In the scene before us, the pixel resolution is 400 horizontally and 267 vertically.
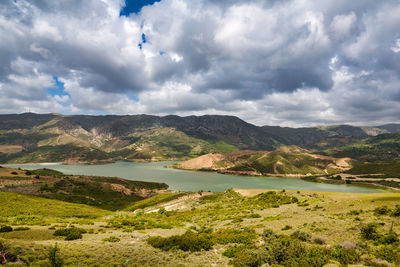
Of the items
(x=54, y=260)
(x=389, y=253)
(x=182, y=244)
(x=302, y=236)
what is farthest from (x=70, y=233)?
(x=389, y=253)

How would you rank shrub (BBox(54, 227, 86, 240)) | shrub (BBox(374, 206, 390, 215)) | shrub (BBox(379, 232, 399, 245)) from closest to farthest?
shrub (BBox(379, 232, 399, 245))
shrub (BBox(54, 227, 86, 240))
shrub (BBox(374, 206, 390, 215))

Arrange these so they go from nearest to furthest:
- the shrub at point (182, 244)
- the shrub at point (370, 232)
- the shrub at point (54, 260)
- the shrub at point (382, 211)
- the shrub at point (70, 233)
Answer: the shrub at point (54, 260), the shrub at point (182, 244), the shrub at point (370, 232), the shrub at point (70, 233), the shrub at point (382, 211)

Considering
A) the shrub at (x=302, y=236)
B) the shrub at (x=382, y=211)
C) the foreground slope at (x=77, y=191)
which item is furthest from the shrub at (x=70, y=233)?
the foreground slope at (x=77, y=191)

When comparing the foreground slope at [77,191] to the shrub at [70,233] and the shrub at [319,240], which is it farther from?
the shrub at [319,240]

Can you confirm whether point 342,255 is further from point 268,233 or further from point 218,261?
point 218,261

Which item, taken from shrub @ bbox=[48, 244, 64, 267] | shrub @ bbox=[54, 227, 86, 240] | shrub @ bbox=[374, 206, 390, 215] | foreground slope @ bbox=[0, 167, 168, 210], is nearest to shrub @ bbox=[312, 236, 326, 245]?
shrub @ bbox=[374, 206, 390, 215]

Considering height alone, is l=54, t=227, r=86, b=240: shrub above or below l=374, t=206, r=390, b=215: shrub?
below

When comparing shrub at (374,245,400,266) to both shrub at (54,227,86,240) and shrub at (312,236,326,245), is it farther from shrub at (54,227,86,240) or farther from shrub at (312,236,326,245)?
shrub at (54,227,86,240)

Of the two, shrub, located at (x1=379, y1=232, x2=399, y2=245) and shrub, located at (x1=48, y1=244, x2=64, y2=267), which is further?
shrub, located at (x1=379, y1=232, x2=399, y2=245)

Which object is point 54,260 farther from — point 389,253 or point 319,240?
point 389,253

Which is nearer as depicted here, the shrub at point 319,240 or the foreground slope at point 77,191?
the shrub at point 319,240

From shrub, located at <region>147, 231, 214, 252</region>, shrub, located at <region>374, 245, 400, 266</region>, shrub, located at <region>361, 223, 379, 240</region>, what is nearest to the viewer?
shrub, located at <region>374, 245, 400, 266</region>

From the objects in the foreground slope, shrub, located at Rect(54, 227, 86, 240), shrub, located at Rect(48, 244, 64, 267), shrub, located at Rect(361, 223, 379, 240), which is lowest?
the foreground slope

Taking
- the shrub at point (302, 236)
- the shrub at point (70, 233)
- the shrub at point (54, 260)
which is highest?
the shrub at point (54, 260)
